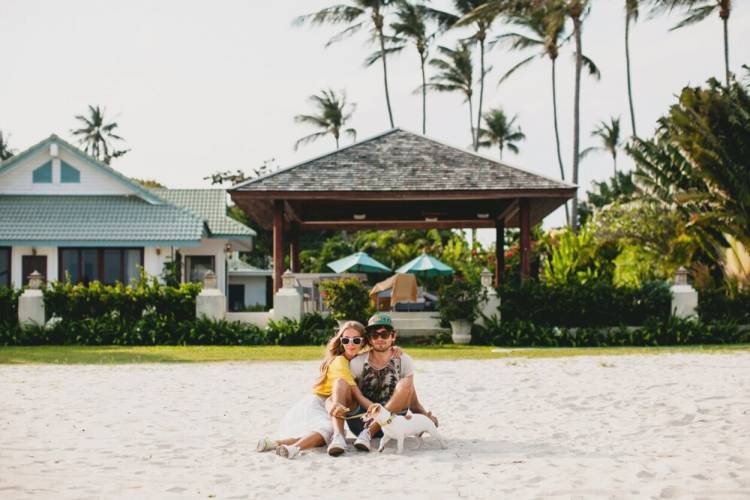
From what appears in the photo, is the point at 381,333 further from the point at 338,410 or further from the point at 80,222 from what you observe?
the point at 80,222

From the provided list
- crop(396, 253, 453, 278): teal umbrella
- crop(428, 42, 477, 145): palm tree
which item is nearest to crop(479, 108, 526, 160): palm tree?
crop(428, 42, 477, 145): palm tree

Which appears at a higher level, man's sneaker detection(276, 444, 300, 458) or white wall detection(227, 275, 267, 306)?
white wall detection(227, 275, 267, 306)

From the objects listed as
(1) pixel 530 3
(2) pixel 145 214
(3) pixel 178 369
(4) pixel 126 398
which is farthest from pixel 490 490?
(1) pixel 530 3

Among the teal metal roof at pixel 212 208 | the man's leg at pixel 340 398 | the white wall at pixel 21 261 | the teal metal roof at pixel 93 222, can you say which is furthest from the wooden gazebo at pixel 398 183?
the man's leg at pixel 340 398

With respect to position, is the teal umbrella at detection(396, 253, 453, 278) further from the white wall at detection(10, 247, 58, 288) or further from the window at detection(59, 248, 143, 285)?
the white wall at detection(10, 247, 58, 288)

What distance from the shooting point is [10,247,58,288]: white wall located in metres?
26.8

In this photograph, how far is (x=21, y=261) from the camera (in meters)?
26.8

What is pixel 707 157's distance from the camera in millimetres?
21953

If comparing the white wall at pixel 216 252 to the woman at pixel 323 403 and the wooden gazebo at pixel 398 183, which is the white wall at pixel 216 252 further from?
the woman at pixel 323 403

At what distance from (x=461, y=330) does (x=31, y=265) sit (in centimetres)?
1392

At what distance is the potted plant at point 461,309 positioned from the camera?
64.4 ft

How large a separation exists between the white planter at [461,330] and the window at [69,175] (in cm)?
1420

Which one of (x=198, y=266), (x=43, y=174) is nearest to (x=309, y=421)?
(x=43, y=174)

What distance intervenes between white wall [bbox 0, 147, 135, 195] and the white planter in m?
13.0
